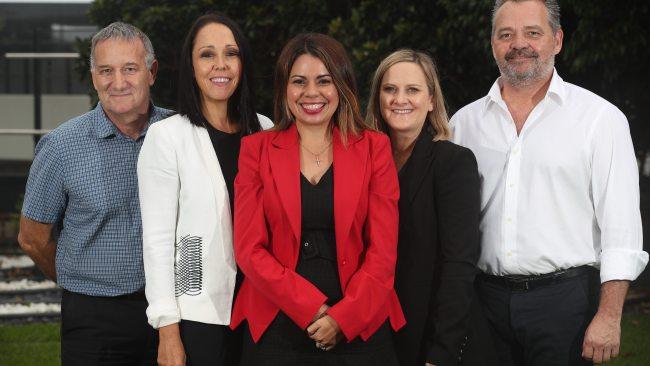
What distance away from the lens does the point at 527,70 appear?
3695mm

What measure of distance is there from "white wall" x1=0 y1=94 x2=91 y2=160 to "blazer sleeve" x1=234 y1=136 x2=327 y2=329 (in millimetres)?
13237

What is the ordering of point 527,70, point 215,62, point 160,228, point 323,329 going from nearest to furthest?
point 323,329 → point 160,228 → point 215,62 → point 527,70

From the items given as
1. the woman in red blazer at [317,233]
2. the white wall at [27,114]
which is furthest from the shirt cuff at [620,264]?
the white wall at [27,114]

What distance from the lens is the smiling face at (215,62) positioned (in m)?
3.58

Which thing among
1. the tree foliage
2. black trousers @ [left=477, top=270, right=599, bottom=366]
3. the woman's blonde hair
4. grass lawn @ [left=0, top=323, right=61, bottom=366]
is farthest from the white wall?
black trousers @ [left=477, top=270, right=599, bottom=366]

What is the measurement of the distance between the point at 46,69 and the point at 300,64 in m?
13.8

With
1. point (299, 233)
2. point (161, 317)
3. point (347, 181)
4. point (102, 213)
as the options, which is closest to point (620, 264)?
point (347, 181)

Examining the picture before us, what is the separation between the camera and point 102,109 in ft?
12.6

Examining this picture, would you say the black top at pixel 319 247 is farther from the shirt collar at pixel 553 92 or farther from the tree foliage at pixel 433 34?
the tree foliage at pixel 433 34

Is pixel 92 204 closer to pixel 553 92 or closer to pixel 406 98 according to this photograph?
pixel 406 98

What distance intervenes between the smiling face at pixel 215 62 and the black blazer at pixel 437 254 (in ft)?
2.72

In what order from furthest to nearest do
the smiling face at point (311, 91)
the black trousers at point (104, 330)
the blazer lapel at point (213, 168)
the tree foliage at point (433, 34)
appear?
1. the tree foliage at point (433, 34)
2. the black trousers at point (104, 330)
3. the blazer lapel at point (213, 168)
4. the smiling face at point (311, 91)

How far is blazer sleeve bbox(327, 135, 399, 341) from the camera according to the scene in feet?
10.3

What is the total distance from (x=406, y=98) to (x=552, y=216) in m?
0.77
